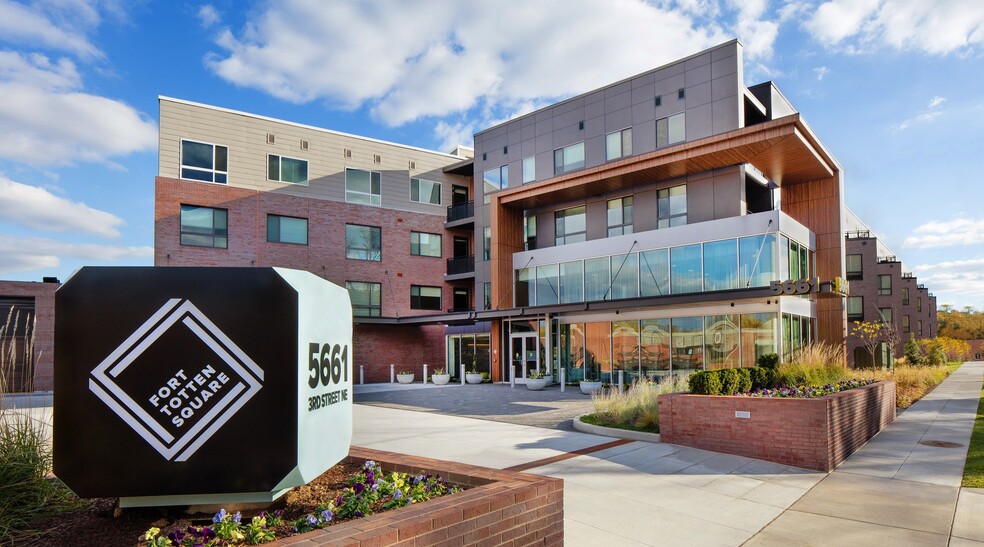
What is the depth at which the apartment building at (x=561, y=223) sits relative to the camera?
899 inches

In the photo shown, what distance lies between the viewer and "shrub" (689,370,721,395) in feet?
36.9

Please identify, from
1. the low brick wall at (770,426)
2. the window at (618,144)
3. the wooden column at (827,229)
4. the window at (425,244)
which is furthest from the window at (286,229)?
the low brick wall at (770,426)

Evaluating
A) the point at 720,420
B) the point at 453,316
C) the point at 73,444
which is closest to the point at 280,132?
the point at 453,316

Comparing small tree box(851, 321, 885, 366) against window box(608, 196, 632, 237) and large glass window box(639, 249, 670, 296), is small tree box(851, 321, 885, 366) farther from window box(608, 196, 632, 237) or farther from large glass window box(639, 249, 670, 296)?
window box(608, 196, 632, 237)

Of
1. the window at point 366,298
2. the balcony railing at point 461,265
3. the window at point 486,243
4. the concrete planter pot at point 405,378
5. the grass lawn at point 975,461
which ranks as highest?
the window at point 486,243

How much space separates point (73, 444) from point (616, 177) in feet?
76.0

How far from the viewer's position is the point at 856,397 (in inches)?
459

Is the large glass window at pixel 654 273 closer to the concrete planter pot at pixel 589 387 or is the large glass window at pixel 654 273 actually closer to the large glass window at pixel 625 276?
the large glass window at pixel 625 276

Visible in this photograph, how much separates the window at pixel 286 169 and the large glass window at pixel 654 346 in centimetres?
1937

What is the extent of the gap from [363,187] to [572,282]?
13877mm

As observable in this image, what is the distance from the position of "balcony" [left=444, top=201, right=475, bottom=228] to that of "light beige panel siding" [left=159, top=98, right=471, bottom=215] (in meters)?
0.81

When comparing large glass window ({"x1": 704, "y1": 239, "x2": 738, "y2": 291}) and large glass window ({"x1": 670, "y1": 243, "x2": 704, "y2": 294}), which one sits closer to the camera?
large glass window ({"x1": 704, "y1": 239, "x2": 738, "y2": 291})

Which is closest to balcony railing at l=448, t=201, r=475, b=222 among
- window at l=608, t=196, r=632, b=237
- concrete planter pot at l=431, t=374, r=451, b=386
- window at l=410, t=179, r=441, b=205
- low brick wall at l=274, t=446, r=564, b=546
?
window at l=410, t=179, r=441, b=205

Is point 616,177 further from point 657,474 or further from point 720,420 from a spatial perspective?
point 657,474
